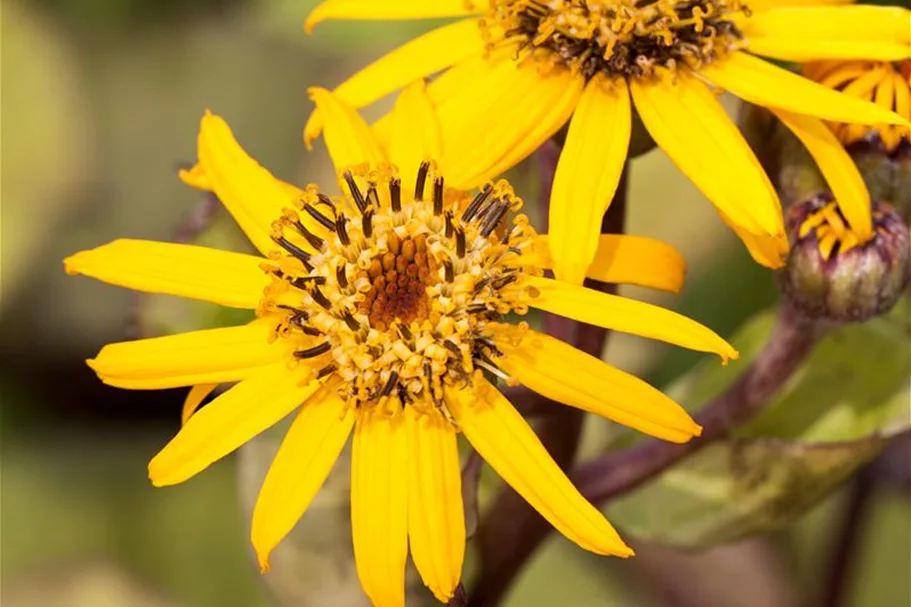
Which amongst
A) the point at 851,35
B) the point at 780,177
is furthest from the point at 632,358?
the point at 851,35

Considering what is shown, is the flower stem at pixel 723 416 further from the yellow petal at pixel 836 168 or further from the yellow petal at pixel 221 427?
the yellow petal at pixel 221 427

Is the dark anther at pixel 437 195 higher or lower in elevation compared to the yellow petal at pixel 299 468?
higher

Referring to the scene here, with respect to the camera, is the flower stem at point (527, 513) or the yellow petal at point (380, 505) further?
the flower stem at point (527, 513)

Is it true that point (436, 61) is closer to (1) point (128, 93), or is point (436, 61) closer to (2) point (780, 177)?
(2) point (780, 177)

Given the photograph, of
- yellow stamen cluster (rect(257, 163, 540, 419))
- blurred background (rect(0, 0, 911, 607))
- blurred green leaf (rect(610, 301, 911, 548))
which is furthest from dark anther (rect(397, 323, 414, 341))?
blurred background (rect(0, 0, 911, 607))

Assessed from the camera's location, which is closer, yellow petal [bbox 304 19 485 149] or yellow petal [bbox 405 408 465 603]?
yellow petal [bbox 405 408 465 603]

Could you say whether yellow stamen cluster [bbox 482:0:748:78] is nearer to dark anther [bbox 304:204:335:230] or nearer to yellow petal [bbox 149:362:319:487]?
dark anther [bbox 304:204:335:230]

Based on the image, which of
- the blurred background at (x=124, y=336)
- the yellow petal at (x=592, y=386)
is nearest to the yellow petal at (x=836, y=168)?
the yellow petal at (x=592, y=386)
